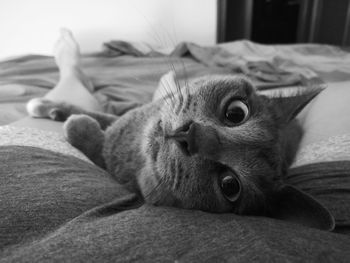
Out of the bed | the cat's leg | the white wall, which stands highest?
the white wall

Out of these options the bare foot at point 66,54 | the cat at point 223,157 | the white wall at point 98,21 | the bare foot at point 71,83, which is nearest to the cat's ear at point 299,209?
the cat at point 223,157

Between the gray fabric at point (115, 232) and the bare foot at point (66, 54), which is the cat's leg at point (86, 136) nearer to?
the gray fabric at point (115, 232)

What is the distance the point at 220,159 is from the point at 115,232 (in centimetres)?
32

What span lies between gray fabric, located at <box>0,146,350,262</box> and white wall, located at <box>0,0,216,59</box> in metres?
2.99

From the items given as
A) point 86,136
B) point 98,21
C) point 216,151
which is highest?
point 98,21

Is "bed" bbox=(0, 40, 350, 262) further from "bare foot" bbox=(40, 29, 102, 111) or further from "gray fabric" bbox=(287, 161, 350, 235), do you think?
"bare foot" bbox=(40, 29, 102, 111)

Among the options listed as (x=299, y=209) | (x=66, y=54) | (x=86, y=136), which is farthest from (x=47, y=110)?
(x=299, y=209)

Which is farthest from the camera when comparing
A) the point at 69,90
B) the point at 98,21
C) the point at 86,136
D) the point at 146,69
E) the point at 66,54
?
the point at 98,21

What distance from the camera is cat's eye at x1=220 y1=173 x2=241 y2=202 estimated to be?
74cm

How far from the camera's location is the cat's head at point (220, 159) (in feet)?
2.33

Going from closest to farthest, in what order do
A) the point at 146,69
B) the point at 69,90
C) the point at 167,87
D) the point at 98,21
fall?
the point at 167,87 → the point at 69,90 → the point at 146,69 → the point at 98,21

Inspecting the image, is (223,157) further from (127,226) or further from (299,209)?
(127,226)

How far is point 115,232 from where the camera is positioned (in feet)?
1.61

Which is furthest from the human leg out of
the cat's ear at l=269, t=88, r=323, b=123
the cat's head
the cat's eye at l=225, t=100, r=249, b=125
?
the cat's ear at l=269, t=88, r=323, b=123
